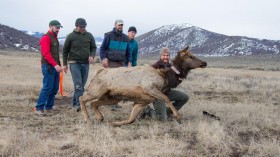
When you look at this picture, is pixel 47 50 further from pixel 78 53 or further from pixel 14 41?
pixel 14 41

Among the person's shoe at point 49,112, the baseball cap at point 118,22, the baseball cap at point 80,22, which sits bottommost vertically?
the person's shoe at point 49,112

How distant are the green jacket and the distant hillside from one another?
296 ft

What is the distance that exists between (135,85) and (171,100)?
1.44 metres

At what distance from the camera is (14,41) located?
348 feet

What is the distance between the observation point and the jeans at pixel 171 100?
28.3ft

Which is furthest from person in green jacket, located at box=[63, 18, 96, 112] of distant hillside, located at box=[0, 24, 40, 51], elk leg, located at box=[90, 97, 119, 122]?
distant hillside, located at box=[0, 24, 40, 51]

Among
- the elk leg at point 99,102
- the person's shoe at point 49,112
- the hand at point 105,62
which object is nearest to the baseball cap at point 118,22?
the hand at point 105,62

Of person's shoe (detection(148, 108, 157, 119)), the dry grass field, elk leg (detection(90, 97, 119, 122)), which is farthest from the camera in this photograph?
person's shoe (detection(148, 108, 157, 119))

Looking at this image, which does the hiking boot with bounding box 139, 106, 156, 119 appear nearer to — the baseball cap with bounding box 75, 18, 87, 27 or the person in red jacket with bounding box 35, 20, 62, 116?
the person in red jacket with bounding box 35, 20, 62, 116

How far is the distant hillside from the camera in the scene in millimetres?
99375

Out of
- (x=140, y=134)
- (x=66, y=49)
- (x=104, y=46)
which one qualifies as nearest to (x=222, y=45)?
(x=104, y=46)

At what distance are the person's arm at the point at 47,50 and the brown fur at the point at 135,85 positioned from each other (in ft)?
4.03

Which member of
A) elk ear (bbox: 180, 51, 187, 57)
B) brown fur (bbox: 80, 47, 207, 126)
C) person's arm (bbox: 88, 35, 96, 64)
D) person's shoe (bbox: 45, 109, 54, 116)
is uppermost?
elk ear (bbox: 180, 51, 187, 57)

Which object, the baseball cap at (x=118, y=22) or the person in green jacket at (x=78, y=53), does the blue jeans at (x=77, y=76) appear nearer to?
the person in green jacket at (x=78, y=53)
